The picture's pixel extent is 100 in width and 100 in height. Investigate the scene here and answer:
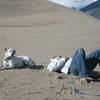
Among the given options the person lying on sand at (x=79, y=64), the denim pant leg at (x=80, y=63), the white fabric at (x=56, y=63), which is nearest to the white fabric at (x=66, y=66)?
the person lying on sand at (x=79, y=64)

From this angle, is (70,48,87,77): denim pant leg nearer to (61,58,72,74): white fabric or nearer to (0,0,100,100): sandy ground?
(0,0,100,100): sandy ground

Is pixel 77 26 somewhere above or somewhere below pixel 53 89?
above

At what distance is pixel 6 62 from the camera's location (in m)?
11.1

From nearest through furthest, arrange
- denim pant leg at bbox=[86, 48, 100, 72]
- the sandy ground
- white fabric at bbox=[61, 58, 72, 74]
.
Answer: the sandy ground, denim pant leg at bbox=[86, 48, 100, 72], white fabric at bbox=[61, 58, 72, 74]

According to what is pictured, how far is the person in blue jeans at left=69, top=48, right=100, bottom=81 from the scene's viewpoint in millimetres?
9461

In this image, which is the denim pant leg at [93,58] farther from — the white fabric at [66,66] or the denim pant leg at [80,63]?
the white fabric at [66,66]

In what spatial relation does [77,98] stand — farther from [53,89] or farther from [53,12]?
[53,12]

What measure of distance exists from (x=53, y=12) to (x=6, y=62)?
105ft

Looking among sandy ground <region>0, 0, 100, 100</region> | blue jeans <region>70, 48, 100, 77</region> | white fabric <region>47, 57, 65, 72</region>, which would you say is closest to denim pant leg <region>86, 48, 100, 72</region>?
blue jeans <region>70, 48, 100, 77</region>

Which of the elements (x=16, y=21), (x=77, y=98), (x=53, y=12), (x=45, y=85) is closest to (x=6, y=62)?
(x=45, y=85)

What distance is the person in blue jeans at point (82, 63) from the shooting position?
9.46 meters

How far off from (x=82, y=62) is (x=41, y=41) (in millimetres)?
13537

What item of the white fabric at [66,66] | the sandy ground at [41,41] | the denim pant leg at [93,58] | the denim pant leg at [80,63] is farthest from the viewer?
the white fabric at [66,66]

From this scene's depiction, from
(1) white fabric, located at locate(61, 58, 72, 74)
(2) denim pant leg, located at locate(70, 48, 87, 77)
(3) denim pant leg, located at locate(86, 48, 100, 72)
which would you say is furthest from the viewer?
(1) white fabric, located at locate(61, 58, 72, 74)
